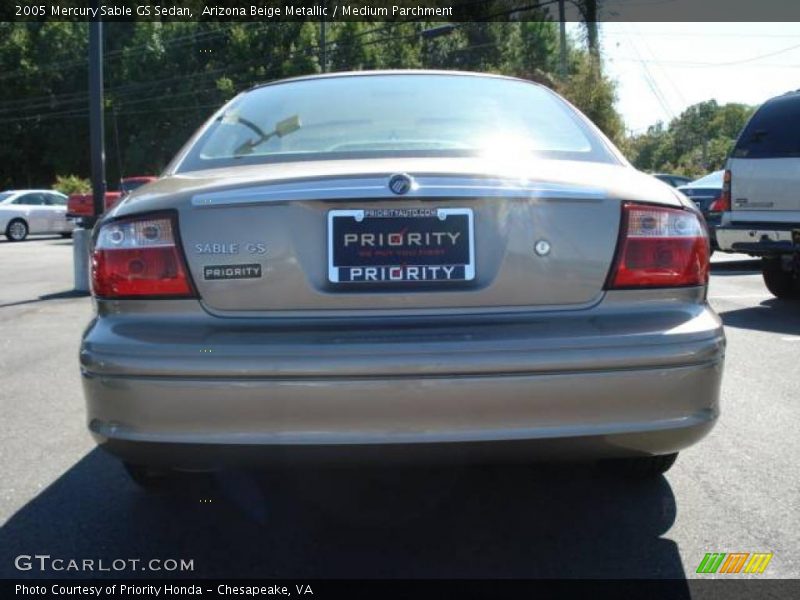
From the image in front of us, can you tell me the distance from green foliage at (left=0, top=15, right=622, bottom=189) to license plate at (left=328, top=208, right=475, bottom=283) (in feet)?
131

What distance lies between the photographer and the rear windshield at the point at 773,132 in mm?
8562

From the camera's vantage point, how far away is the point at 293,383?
2521 mm

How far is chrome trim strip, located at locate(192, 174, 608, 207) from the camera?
2650mm

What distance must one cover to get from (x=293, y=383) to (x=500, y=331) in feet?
1.93

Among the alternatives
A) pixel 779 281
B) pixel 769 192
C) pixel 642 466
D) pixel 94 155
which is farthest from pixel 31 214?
pixel 642 466

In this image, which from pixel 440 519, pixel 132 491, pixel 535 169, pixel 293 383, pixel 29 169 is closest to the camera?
pixel 293 383

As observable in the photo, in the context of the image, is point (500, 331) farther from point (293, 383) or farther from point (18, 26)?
point (18, 26)

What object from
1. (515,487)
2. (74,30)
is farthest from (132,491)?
(74,30)

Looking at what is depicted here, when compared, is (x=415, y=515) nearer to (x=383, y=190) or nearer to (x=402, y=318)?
(x=402, y=318)

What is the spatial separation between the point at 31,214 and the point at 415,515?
78.5ft

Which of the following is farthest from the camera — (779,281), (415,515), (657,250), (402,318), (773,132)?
(779,281)

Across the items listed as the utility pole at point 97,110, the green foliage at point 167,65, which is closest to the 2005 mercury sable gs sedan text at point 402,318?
the utility pole at point 97,110

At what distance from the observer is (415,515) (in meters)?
3.29

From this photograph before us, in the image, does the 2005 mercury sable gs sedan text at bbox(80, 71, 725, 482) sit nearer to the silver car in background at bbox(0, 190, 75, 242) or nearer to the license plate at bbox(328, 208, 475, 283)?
the license plate at bbox(328, 208, 475, 283)
